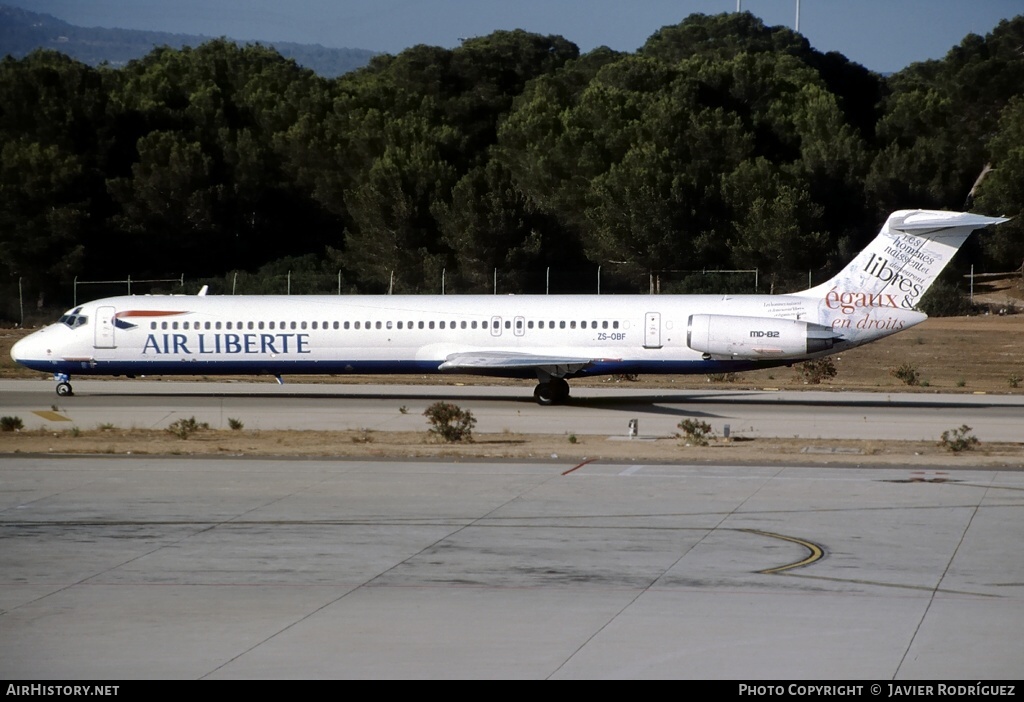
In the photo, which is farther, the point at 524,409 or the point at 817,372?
the point at 817,372

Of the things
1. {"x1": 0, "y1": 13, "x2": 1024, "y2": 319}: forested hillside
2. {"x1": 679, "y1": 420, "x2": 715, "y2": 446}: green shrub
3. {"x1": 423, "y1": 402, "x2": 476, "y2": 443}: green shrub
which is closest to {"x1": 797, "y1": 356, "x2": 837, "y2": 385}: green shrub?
{"x1": 679, "y1": 420, "x2": 715, "y2": 446}: green shrub

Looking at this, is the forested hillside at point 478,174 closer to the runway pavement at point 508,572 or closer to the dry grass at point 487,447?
the dry grass at point 487,447

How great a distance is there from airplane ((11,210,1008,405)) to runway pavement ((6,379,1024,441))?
107cm

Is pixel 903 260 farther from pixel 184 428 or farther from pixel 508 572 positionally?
pixel 508 572

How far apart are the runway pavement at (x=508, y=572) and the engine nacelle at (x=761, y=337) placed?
8887 mm

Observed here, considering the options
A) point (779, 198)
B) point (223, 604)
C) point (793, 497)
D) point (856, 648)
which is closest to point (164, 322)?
point (793, 497)

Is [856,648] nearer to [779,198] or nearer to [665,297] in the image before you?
[665,297]

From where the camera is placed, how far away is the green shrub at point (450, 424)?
25203mm

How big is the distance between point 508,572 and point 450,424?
1199cm

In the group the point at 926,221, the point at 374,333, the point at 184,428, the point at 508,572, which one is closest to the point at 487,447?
the point at 184,428

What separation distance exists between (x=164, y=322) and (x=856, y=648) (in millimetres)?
25552

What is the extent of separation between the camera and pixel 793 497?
18984 millimetres

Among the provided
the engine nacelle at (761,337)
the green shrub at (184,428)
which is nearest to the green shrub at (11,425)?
the green shrub at (184,428)

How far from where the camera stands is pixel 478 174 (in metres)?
66.4
